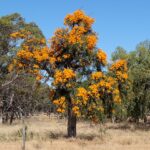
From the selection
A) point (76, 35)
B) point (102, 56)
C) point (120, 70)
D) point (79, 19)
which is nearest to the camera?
point (76, 35)

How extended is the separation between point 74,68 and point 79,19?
323cm

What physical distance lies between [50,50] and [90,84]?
3.59m

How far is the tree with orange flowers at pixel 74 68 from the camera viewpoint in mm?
24828

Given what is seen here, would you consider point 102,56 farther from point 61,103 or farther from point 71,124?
point 71,124

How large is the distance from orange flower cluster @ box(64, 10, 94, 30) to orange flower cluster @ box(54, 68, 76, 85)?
3326 mm

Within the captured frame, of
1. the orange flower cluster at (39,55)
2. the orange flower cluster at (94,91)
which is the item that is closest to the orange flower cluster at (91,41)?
the orange flower cluster at (94,91)

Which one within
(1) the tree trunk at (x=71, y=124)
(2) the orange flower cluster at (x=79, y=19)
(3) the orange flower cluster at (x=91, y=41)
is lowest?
(1) the tree trunk at (x=71, y=124)

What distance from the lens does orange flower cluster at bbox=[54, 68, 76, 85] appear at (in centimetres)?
2461

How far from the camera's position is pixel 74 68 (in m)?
26.2

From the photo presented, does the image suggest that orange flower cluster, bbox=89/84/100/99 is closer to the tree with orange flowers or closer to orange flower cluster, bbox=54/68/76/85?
the tree with orange flowers

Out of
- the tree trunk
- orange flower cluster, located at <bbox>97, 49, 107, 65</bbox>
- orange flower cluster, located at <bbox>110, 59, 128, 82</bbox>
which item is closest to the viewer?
orange flower cluster, located at <bbox>97, 49, 107, 65</bbox>

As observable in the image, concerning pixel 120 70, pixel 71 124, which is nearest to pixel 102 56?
pixel 120 70

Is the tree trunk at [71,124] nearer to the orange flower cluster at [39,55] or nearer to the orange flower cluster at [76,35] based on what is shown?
the orange flower cluster at [39,55]

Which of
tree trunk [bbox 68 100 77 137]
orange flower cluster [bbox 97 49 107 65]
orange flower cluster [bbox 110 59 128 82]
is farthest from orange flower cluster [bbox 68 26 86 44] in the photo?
tree trunk [bbox 68 100 77 137]
